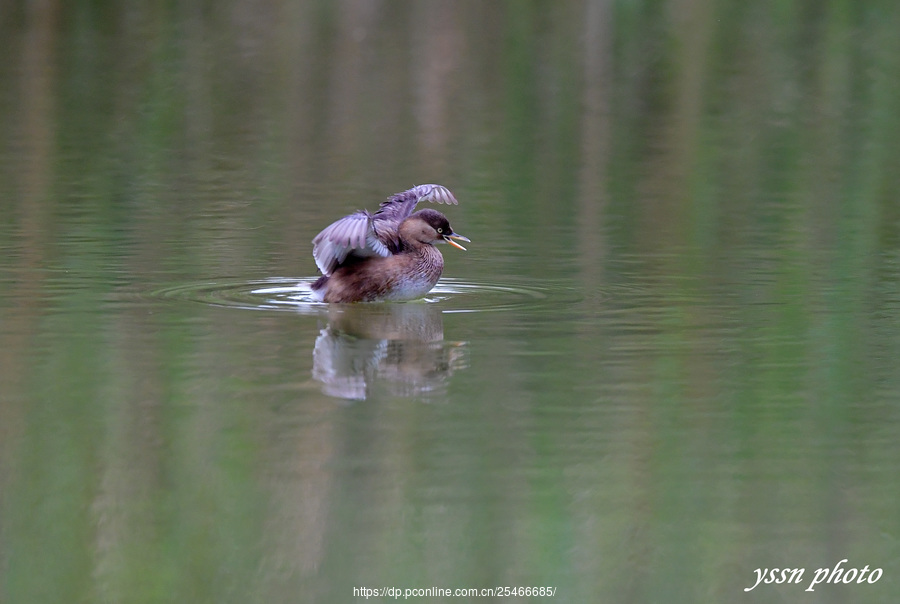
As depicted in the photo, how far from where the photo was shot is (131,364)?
7719mm

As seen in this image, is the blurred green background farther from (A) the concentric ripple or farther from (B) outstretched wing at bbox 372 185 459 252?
(B) outstretched wing at bbox 372 185 459 252


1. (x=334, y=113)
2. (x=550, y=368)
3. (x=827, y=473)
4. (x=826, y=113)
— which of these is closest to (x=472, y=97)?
(x=334, y=113)

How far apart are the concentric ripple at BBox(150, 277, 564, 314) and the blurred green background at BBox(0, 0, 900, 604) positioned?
5 centimetres

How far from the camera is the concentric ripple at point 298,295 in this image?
929cm

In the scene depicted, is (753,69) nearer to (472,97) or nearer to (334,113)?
(472,97)

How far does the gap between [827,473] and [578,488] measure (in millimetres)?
932

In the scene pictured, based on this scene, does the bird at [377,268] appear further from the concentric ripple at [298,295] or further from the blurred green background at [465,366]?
the blurred green background at [465,366]

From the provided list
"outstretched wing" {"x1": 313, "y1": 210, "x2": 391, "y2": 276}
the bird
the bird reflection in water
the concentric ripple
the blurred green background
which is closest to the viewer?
the blurred green background

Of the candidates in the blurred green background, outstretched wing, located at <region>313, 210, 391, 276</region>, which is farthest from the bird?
the blurred green background

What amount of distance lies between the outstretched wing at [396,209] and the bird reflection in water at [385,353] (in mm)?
521

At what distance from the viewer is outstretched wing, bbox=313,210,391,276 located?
905cm

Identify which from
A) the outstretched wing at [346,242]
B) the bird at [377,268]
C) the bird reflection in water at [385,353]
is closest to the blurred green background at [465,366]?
the bird reflection in water at [385,353]

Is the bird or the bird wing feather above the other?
the bird wing feather

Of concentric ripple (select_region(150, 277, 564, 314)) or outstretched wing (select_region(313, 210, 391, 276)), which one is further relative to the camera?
concentric ripple (select_region(150, 277, 564, 314))
